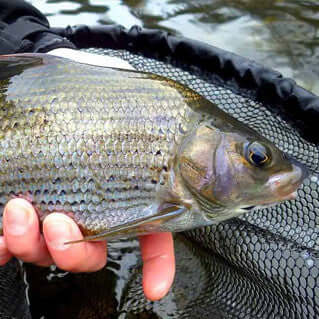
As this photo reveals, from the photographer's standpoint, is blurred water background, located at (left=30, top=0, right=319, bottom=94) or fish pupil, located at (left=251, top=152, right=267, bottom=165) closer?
fish pupil, located at (left=251, top=152, right=267, bottom=165)

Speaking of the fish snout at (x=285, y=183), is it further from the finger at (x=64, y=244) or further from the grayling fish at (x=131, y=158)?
the finger at (x=64, y=244)

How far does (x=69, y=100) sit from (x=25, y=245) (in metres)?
0.63

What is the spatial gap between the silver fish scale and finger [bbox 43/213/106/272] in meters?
0.06

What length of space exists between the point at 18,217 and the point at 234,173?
87 cm

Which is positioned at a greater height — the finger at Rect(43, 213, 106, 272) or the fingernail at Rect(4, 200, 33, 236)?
the fingernail at Rect(4, 200, 33, 236)

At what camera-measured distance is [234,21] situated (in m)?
5.45

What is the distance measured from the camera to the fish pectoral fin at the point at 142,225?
148 centimetres

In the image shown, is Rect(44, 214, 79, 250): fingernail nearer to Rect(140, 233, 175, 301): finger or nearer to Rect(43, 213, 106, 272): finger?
Rect(43, 213, 106, 272): finger

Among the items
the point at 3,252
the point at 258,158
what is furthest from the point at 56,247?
the point at 258,158

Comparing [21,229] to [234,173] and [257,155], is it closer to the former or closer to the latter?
[234,173]

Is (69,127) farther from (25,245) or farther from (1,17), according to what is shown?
(1,17)

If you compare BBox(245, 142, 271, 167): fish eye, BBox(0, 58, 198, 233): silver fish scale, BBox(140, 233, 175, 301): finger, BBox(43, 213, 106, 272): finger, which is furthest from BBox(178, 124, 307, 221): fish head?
BBox(43, 213, 106, 272): finger

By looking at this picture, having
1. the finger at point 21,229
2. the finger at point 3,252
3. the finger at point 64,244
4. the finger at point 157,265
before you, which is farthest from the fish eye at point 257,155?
the finger at point 3,252

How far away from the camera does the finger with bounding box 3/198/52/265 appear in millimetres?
1537
